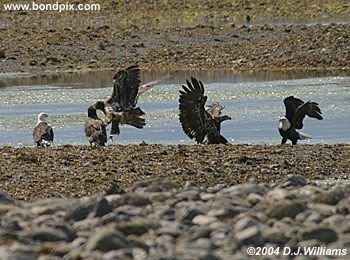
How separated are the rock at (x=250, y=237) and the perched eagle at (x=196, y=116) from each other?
8961 mm

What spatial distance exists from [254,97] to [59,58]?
1040 cm

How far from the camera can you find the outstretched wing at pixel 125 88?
1781cm

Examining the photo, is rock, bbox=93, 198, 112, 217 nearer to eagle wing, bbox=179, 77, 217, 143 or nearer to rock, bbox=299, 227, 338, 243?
rock, bbox=299, 227, 338, 243

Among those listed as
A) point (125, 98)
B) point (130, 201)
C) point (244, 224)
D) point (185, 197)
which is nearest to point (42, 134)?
point (125, 98)

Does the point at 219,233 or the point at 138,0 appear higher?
the point at 138,0

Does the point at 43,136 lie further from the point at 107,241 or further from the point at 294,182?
the point at 107,241

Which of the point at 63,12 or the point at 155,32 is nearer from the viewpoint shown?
the point at 155,32

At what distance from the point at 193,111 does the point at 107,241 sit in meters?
9.66

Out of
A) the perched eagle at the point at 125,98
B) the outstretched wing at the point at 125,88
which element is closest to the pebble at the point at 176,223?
the perched eagle at the point at 125,98

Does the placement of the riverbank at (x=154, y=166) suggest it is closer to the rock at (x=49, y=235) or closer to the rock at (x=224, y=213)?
the rock at (x=224, y=213)

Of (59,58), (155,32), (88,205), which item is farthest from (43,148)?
(155,32)

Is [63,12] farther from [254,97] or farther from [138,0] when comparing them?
[254,97]

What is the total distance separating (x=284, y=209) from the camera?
818 centimetres

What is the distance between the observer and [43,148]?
15078mm
